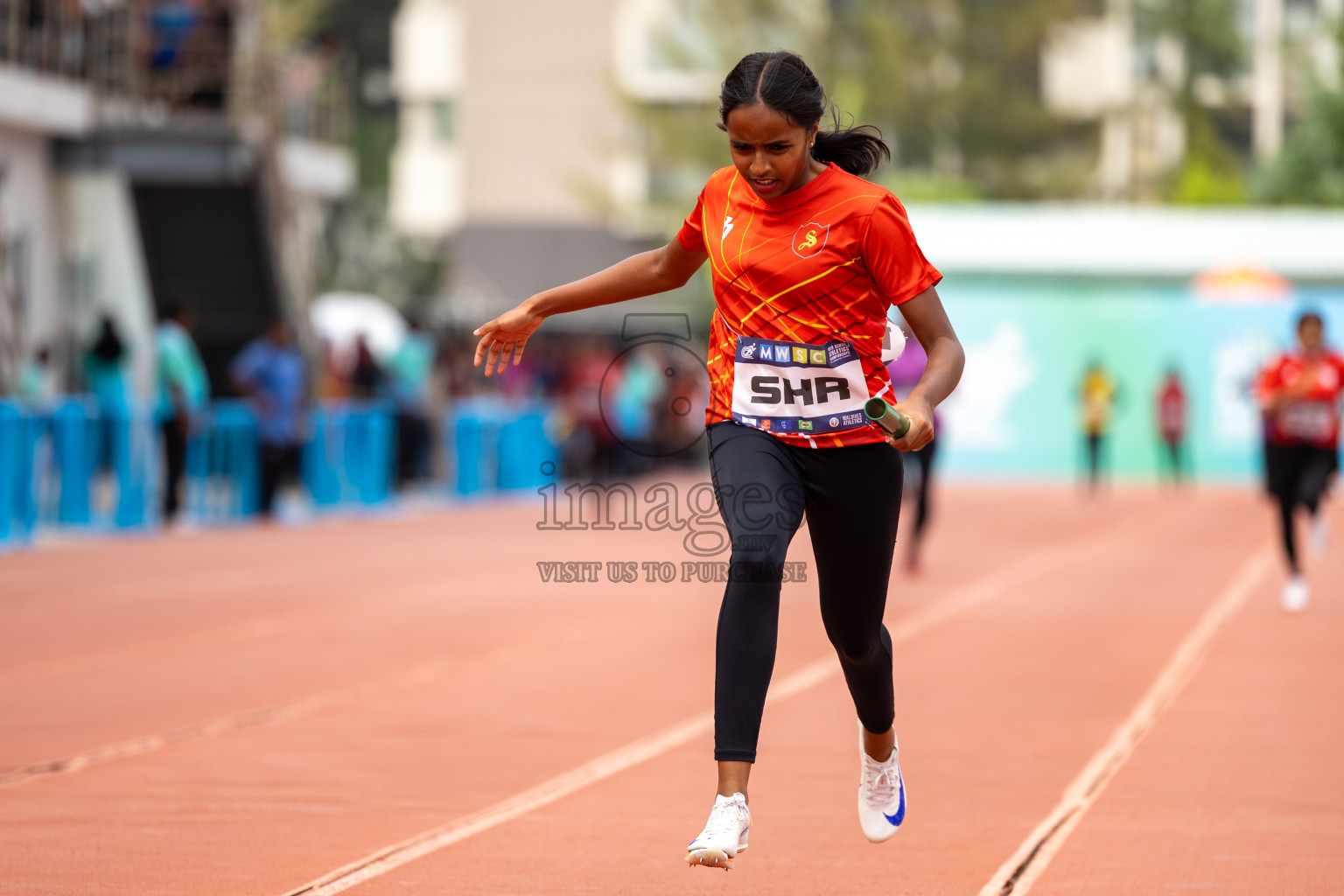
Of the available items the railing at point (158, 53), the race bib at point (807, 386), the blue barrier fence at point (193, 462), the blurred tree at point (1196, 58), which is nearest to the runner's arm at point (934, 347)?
the race bib at point (807, 386)

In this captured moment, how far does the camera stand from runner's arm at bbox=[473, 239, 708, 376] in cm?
561

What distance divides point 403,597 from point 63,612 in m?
2.38

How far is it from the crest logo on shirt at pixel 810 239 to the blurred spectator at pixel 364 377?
19.8m

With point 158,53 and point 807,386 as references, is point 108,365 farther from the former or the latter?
point 807,386

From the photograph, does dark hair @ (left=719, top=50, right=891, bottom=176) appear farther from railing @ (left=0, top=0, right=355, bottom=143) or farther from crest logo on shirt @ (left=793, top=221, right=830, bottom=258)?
railing @ (left=0, top=0, right=355, bottom=143)

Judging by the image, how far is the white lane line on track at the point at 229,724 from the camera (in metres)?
7.34

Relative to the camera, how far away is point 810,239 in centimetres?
521

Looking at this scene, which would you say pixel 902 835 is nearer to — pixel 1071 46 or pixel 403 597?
pixel 403 597

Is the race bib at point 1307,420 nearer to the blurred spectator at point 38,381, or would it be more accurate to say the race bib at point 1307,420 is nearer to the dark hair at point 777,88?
the dark hair at point 777,88

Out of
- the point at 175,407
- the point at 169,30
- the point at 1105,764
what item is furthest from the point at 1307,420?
the point at 169,30

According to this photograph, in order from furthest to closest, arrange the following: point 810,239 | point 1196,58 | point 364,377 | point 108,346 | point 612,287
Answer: point 1196,58 → point 364,377 → point 108,346 → point 612,287 → point 810,239

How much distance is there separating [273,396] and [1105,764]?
541 inches

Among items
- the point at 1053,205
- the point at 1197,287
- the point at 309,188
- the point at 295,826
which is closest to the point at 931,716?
the point at 295,826

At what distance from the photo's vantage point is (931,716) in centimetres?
886
